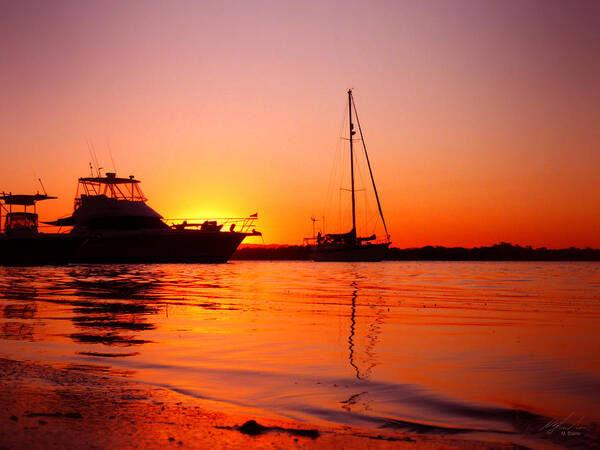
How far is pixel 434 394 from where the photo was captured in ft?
19.7

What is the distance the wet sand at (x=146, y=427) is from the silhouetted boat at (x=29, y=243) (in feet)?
164

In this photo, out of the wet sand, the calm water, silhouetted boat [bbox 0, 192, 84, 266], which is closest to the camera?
the wet sand

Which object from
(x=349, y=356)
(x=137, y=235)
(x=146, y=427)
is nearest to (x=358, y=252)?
(x=137, y=235)

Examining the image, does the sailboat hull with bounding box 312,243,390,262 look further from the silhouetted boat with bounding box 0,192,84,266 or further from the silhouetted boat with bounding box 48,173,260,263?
the silhouetted boat with bounding box 0,192,84,266

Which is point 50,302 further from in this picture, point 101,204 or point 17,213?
point 101,204

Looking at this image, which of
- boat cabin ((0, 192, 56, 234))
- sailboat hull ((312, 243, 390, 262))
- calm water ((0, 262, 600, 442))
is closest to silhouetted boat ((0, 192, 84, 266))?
boat cabin ((0, 192, 56, 234))

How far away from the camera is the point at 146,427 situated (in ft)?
13.9

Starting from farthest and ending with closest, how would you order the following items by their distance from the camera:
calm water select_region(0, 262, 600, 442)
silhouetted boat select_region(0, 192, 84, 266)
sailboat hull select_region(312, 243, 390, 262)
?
sailboat hull select_region(312, 243, 390, 262)
silhouetted boat select_region(0, 192, 84, 266)
calm water select_region(0, 262, 600, 442)

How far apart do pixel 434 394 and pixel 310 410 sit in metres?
1.49

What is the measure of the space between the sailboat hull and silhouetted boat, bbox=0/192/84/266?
4932 centimetres

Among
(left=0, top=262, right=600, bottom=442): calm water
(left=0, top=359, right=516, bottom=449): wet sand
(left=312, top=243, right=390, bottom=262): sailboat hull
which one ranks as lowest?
(left=0, top=262, right=600, bottom=442): calm water

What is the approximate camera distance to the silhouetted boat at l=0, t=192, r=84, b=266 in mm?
50688

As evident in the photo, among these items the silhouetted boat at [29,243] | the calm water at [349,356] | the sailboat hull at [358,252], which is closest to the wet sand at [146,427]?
the calm water at [349,356]

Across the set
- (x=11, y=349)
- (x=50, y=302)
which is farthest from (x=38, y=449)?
(x=50, y=302)
